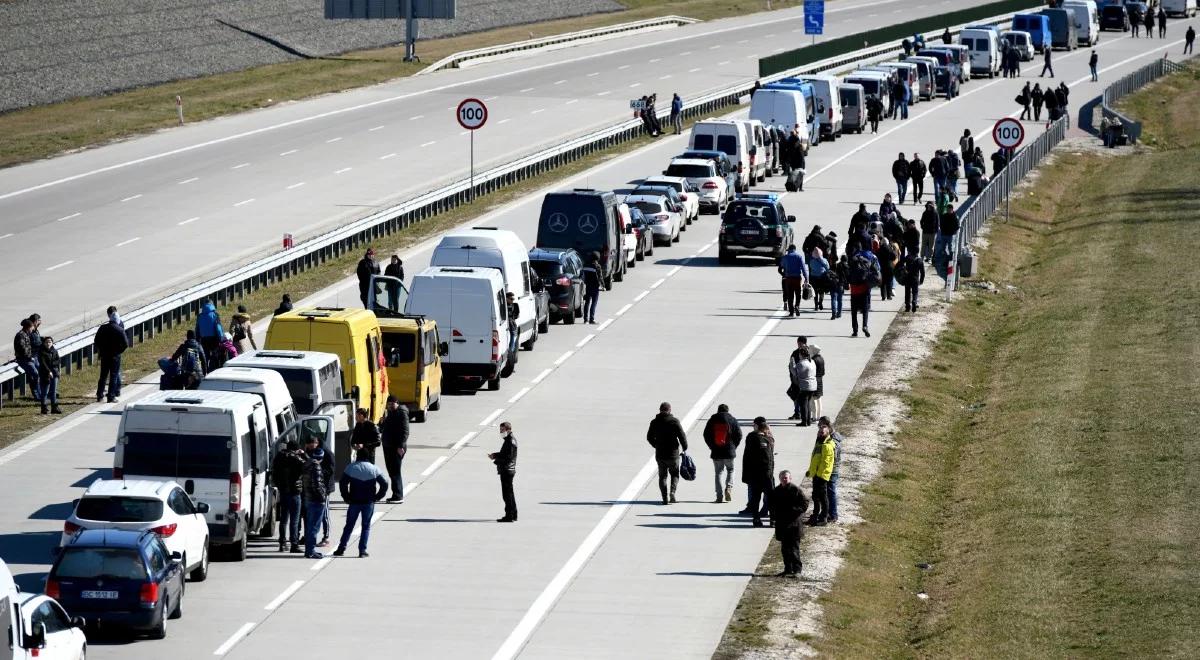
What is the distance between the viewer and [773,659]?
20109 mm

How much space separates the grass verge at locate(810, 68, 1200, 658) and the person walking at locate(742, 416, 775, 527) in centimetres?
123

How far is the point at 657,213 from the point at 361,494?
27638 millimetres

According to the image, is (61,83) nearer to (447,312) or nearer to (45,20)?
(45,20)

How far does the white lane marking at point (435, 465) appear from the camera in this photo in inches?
1115

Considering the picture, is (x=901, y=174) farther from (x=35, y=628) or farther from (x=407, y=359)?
(x=35, y=628)

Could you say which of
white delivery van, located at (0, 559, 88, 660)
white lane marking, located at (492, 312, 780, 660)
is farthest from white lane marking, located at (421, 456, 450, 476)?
white delivery van, located at (0, 559, 88, 660)

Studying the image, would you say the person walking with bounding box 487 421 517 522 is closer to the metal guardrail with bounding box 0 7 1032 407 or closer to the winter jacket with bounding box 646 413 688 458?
the winter jacket with bounding box 646 413 688 458

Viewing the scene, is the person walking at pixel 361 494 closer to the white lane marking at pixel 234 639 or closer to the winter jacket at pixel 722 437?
the white lane marking at pixel 234 639

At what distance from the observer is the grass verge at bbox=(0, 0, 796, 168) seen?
67.3 metres

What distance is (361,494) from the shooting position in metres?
23.5

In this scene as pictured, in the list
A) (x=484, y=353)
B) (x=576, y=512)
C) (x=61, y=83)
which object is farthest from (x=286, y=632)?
(x=61, y=83)

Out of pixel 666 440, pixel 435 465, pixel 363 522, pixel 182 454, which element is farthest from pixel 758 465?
pixel 182 454

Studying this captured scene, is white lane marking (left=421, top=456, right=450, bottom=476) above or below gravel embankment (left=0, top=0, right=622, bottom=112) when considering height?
below

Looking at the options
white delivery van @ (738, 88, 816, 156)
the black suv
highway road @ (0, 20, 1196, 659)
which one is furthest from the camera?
white delivery van @ (738, 88, 816, 156)
